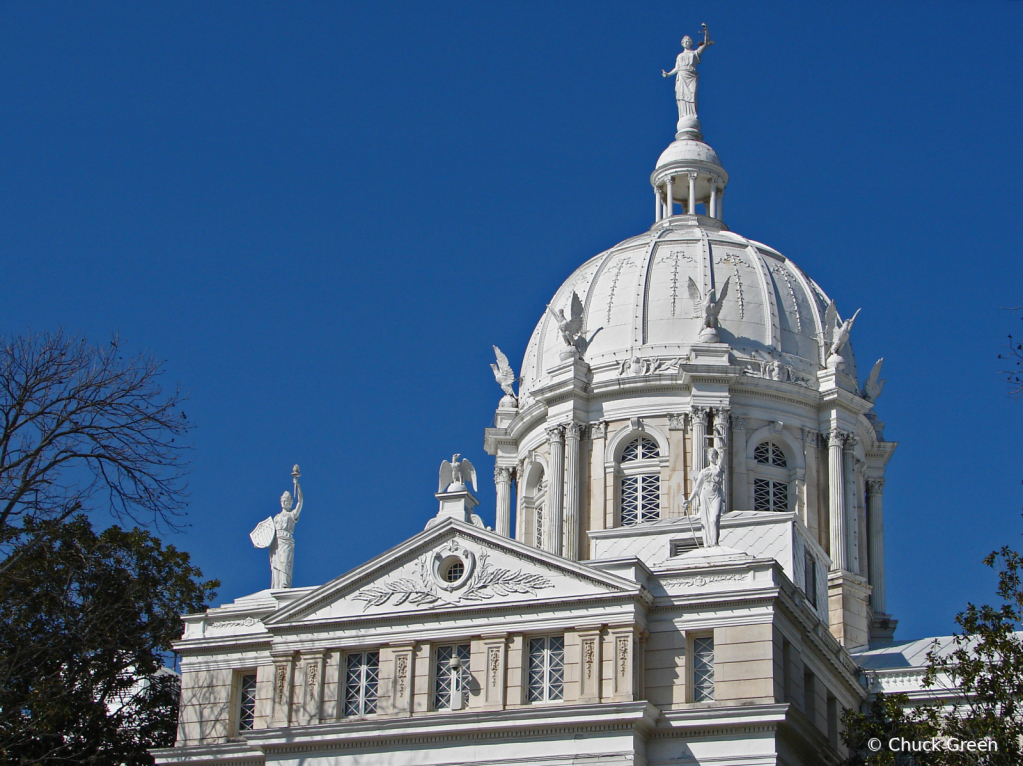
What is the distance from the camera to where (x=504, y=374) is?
6850cm

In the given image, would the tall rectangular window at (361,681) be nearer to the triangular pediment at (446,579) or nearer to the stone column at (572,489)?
the triangular pediment at (446,579)

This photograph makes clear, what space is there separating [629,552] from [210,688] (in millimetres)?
13322

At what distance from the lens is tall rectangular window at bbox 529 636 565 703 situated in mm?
44138

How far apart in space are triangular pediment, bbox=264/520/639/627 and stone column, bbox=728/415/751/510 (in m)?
15.9

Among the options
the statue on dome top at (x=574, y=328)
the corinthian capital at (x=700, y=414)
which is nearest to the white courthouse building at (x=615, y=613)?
the corinthian capital at (x=700, y=414)

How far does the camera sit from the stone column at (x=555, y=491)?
6053cm

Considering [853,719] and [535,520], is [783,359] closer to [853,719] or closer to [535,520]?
[535,520]

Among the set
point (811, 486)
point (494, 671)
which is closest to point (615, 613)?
point (494, 671)

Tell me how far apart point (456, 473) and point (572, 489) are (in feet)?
41.9

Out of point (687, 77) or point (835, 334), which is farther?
point (687, 77)

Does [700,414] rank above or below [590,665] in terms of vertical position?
above

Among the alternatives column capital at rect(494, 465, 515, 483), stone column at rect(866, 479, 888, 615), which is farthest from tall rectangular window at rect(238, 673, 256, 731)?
stone column at rect(866, 479, 888, 615)

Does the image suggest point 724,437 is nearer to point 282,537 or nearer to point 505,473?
point 505,473

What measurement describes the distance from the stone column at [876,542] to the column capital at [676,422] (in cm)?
911
